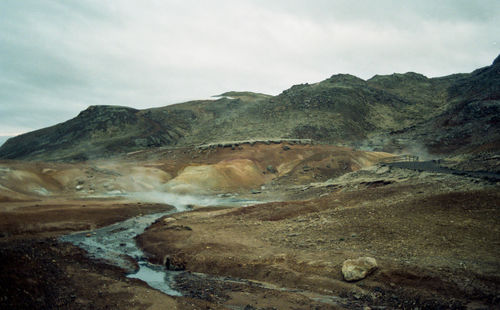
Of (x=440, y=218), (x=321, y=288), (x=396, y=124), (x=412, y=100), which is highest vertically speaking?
(x=412, y=100)

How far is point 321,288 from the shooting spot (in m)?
10.7

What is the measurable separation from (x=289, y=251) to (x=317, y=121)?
67936 millimetres

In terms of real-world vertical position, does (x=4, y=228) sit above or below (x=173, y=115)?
below

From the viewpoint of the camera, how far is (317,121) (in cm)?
7888

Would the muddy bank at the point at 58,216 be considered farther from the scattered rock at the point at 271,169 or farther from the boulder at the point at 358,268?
the scattered rock at the point at 271,169

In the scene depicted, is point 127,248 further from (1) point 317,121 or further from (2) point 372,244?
(1) point 317,121

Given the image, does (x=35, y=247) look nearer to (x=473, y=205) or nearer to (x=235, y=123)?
(x=473, y=205)

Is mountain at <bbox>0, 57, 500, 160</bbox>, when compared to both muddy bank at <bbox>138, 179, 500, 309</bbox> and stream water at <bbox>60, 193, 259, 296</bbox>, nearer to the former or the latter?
muddy bank at <bbox>138, 179, 500, 309</bbox>

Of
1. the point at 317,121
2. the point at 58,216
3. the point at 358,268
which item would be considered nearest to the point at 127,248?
the point at 58,216

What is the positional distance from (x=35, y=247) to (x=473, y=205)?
20516mm

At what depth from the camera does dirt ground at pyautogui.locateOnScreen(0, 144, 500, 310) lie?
9.34 metres

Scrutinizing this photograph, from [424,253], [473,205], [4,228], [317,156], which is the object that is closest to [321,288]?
[424,253]

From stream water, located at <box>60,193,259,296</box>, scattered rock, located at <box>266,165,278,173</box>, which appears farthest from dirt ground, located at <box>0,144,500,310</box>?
scattered rock, located at <box>266,165,278,173</box>

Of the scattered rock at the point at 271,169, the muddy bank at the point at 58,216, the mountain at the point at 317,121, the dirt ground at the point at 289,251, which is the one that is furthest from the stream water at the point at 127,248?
the mountain at the point at 317,121
